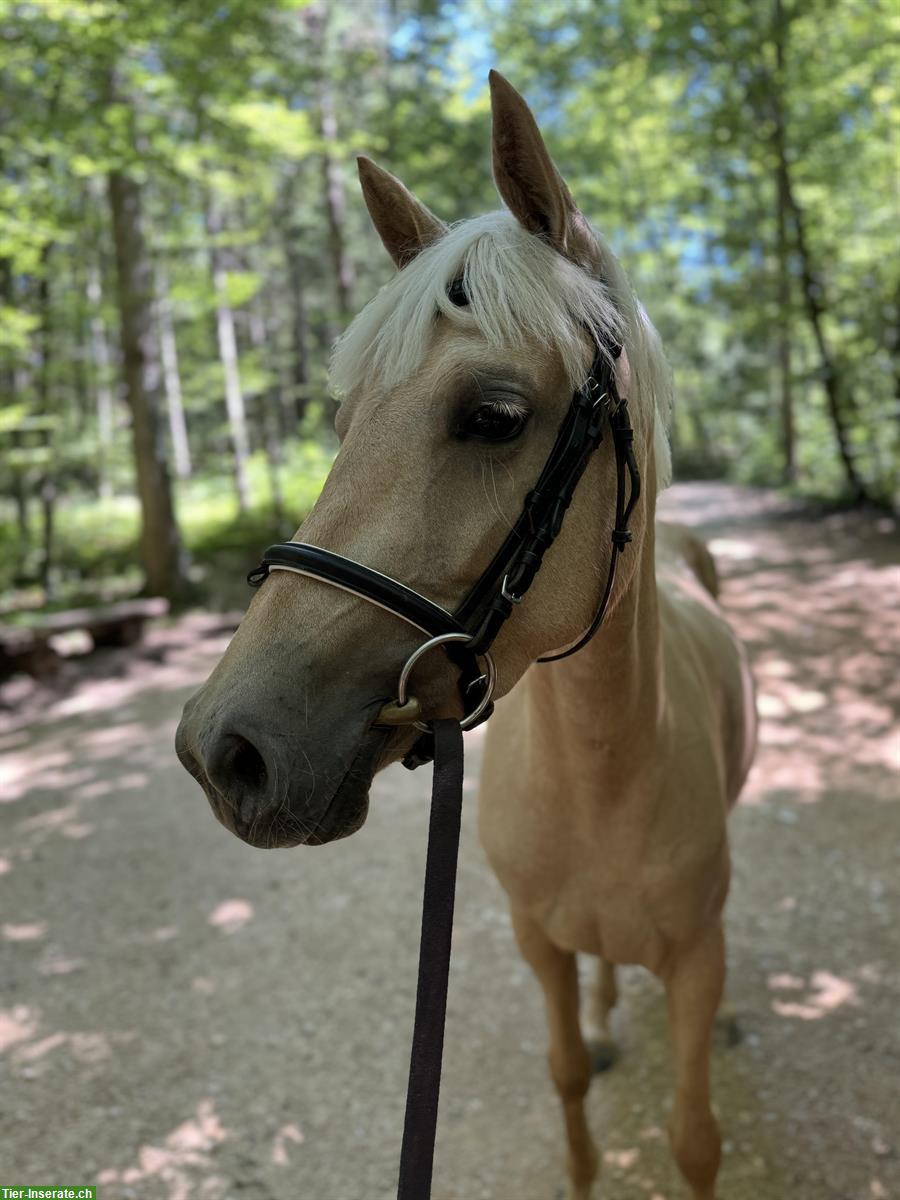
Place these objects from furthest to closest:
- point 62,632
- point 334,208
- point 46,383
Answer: point 334,208 < point 46,383 < point 62,632

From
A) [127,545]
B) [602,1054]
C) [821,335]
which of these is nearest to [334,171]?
[127,545]

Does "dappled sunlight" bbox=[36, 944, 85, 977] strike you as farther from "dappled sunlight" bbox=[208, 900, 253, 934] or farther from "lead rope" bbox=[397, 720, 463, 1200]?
"lead rope" bbox=[397, 720, 463, 1200]

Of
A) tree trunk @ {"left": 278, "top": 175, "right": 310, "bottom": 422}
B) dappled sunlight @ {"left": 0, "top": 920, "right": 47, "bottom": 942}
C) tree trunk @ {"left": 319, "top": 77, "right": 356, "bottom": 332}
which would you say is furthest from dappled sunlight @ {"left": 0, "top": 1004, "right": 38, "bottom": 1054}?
tree trunk @ {"left": 278, "top": 175, "right": 310, "bottom": 422}

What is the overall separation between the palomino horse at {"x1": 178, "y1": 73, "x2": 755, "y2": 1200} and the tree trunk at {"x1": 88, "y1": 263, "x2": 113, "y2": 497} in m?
11.8

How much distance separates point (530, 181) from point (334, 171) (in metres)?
17.0

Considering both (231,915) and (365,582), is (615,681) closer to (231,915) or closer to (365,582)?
(365,582)

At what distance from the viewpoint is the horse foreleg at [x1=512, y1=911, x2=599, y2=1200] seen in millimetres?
2436

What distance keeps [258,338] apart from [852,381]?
882 inches

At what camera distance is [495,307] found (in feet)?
4.52

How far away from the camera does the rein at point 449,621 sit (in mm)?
1253

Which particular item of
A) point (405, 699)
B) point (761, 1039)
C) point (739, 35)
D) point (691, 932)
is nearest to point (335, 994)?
point (761, 1039)

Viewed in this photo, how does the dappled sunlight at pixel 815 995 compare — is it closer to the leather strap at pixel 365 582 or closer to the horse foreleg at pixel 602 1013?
the horse foreleg at pixel 602 1013

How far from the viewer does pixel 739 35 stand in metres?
11.7

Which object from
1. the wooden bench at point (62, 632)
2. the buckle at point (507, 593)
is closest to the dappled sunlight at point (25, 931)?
the buckle at point (507, 593)
